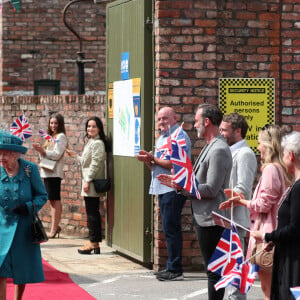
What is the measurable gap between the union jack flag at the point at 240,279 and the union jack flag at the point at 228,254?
102mm

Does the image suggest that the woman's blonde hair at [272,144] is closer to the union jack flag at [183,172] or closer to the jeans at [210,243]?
the union jack flag at [183,172]

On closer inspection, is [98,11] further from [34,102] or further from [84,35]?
[34,102]

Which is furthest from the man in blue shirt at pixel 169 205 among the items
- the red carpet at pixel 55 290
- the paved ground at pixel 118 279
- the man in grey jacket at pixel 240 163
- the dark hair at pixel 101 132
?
the dark hair at pixel 101 132

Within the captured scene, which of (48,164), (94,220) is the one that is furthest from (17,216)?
(48,164)

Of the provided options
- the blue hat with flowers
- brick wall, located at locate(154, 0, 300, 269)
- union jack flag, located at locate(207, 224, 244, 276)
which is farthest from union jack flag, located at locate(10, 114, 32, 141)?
union jack flag, located at locate(207, 224, 244, 276)

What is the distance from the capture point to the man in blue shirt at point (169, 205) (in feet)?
31.3

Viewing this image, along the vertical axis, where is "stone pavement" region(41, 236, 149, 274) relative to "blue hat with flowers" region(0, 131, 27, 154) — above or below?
below

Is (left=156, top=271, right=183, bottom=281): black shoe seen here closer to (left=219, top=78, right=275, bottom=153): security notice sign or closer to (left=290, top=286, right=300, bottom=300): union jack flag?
(left=219, top=78, right=275, bottom=153): security notice sign

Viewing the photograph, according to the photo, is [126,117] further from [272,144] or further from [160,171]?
[272,144]

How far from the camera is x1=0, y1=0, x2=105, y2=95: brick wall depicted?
20375 millimetres

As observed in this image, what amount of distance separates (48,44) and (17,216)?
Answer: 1351cm

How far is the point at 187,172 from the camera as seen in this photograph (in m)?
7.05

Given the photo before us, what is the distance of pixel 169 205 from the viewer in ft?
31.6

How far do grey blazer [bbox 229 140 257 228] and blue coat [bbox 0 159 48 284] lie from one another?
1.67 m
